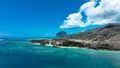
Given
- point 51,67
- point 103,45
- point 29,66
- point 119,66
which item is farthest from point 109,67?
point 103,45

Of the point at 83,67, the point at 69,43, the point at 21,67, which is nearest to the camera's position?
the point at 21,67

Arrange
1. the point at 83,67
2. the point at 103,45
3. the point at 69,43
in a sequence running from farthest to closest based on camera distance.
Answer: the point at 69,43 < the point at 103,45 < the point at 83,67

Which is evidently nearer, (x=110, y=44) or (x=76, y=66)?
(x=76, y=66)

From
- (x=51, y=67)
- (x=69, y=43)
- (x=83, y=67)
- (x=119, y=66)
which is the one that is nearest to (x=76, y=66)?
(x=83, y=67)

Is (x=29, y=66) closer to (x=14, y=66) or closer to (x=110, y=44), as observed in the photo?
(x=14, y=66)

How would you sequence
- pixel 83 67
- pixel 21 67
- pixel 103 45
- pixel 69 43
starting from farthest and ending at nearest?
pixel 69 43 < pixel 103 45 < pixel 83 67 < pixel 21 67

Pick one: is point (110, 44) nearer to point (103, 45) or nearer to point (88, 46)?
point (103, 45)

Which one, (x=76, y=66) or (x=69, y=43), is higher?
(x=69, y=43)

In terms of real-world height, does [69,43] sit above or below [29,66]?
above

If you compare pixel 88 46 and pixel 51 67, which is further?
pixel 88 46
